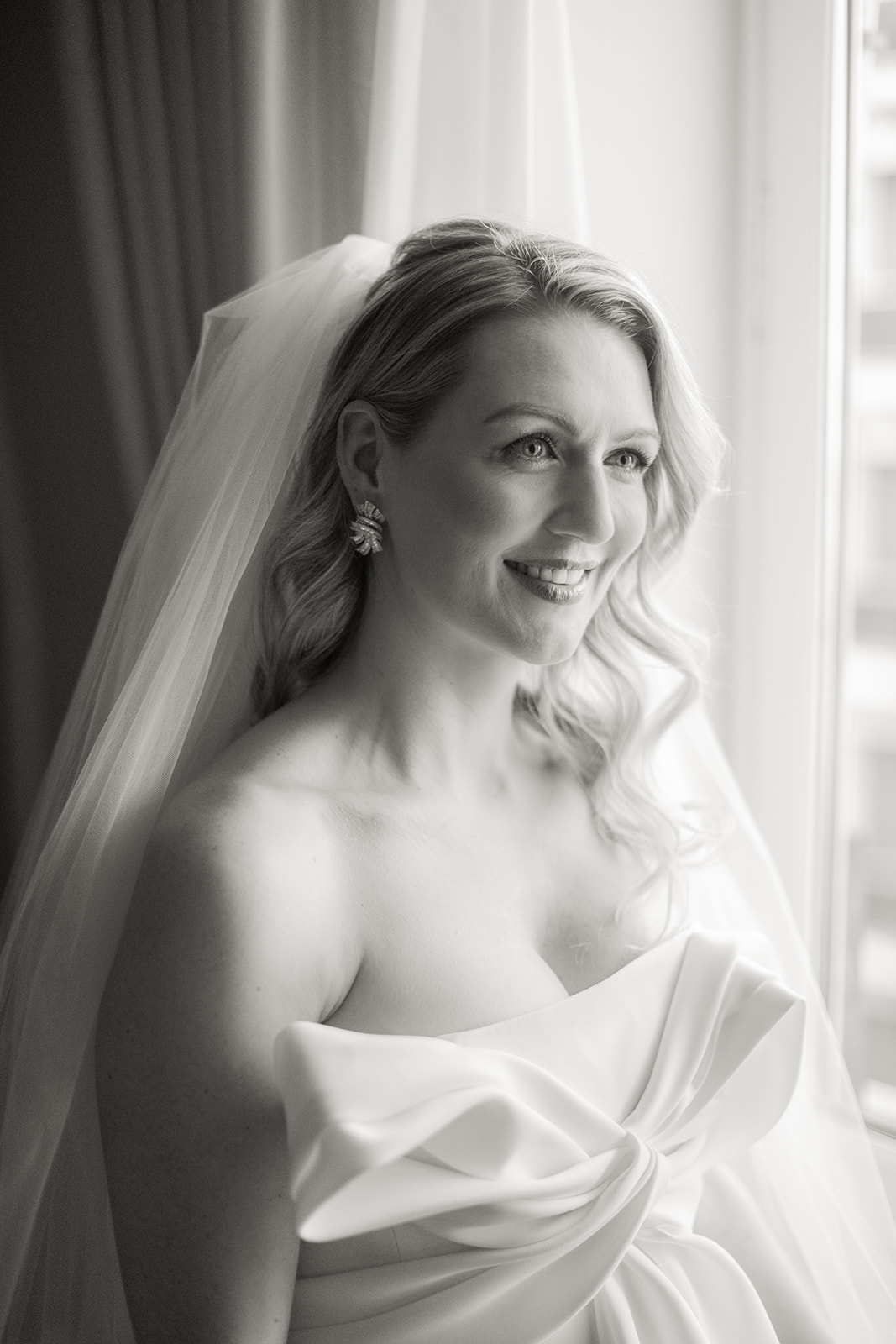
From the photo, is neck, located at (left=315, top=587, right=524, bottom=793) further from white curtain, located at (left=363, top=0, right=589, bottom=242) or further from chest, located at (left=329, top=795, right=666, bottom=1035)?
white curtain, located at (left=363, top=0, right=589, bottom=242)

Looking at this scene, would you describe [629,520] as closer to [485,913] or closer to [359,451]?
[359,451]

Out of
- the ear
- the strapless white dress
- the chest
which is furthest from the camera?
the ear

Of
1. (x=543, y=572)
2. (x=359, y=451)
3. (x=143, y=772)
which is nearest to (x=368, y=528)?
(x=359, y=451)

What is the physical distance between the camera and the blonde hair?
1.10m

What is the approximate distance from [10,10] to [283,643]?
0.72 m

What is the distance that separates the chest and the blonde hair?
90mm

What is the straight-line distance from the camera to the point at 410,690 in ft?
3.84

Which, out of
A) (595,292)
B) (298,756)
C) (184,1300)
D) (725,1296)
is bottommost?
(725,1296)

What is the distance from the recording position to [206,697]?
3.86ft

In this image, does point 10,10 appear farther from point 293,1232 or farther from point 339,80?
point 293,1232

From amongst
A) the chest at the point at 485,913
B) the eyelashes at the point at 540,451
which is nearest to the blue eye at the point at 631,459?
the eyelashes at the point at 540,451

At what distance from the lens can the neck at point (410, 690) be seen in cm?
116

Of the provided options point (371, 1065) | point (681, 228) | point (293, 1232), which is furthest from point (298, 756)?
point (681, 228)

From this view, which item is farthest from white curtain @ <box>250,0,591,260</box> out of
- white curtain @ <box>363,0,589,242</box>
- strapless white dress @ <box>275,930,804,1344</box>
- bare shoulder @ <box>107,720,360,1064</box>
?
strapless white dress @ <box>275,930,804,1344</box>
